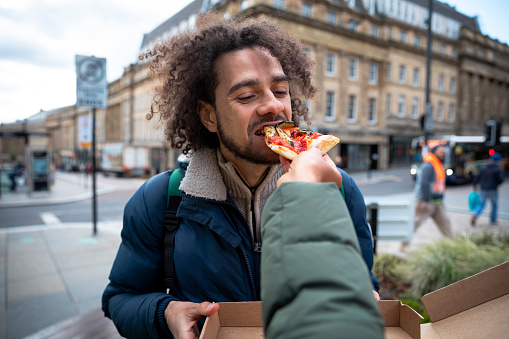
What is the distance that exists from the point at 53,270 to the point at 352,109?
29.2 m

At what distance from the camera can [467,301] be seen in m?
0.92

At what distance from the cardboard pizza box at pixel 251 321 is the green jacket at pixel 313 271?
0.30m

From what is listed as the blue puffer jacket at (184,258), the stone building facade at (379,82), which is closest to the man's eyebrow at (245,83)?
the blue puffer jacket at (184,258)

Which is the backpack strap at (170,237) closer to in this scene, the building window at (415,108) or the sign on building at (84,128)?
the sign on building at (84,128)

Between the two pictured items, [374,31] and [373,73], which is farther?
[373,73]

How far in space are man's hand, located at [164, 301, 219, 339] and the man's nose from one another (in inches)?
34.7

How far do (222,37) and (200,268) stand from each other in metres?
1.24

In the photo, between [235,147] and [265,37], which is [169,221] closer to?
[235,147]

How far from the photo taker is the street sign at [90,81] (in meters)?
6.29

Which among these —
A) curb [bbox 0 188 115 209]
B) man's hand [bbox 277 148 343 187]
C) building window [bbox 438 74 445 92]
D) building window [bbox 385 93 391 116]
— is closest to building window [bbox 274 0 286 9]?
building window [bbox 385 93 391 116]

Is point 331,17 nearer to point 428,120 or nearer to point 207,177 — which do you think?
point 428,120

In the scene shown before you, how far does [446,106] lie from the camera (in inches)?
1534

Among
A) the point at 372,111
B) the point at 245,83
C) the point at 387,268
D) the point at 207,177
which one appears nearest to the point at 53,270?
the point at 207,177

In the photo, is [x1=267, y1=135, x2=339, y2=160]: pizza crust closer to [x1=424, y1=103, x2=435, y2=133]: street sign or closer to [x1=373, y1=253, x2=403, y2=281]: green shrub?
[x1=373, y1=253, x2=403, y2=281]: green shrub
